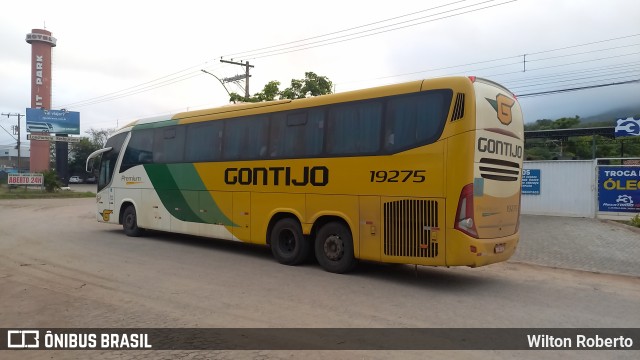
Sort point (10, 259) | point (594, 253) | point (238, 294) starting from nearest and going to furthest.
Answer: point (238, 294) < point (10, 259) < point (594, 253)

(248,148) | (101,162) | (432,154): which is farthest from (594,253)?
(101,162)

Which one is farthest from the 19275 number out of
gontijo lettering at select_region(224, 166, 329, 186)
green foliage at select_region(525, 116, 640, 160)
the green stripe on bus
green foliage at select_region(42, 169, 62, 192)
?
green foliage at select_region(42, 169, 62, 192)

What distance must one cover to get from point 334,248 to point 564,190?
41.2 feet

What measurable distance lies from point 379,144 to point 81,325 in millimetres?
5139

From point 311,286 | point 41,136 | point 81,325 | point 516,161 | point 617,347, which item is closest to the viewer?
point 617,347

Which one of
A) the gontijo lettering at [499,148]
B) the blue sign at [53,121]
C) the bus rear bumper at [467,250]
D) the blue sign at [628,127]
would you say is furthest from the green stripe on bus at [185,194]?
the blue sign at [53,121]

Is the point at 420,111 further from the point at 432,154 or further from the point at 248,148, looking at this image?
the point at 248,148

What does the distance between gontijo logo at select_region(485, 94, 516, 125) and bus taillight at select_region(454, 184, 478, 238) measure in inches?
58.3

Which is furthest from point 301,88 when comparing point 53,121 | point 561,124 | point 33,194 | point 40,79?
point 40,79

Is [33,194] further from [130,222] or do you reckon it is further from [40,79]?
[40,79]

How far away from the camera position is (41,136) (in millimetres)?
54531

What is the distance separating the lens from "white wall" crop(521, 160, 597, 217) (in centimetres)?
1716

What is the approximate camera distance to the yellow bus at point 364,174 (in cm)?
729

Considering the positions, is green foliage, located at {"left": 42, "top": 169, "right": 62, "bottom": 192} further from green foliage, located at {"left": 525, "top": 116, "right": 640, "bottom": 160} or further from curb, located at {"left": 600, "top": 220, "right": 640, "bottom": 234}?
curb, located at {"left": 600, "top": 220, "right": 640, "bottom": 234}
